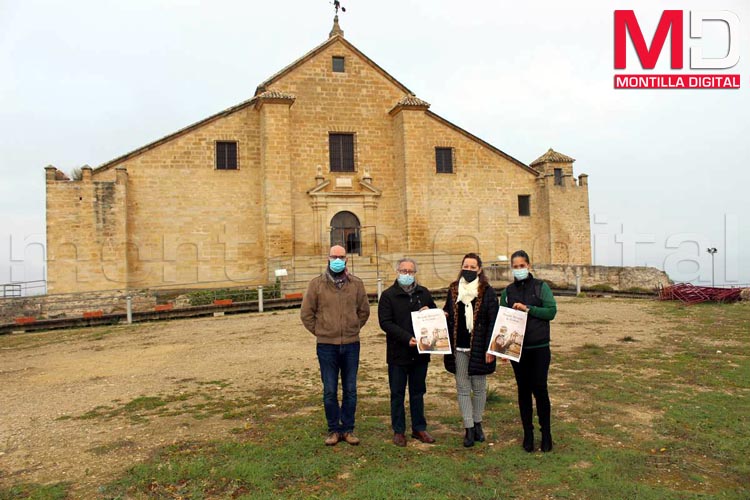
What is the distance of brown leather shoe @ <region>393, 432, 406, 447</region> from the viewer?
5.12 m

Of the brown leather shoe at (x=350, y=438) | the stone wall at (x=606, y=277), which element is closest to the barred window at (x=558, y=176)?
the stone wall at (x=606, y=277)

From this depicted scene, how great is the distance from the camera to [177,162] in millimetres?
21500

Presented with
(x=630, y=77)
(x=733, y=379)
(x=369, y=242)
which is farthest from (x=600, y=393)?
(x=369, y=242)

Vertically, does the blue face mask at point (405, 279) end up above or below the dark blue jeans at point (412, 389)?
above

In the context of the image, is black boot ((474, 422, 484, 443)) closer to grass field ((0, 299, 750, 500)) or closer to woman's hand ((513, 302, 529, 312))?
grass field ((0, 299, 750, 500))

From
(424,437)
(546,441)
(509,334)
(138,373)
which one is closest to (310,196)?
(138,373)

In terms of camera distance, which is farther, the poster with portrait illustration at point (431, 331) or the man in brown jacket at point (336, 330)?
the man in brown jacket at point (336, 330)

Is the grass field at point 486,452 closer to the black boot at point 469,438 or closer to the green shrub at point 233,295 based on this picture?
the black boot at point 469,438

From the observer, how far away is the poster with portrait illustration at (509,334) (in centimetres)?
491

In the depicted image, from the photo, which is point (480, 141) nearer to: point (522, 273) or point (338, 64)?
point (338, 64)

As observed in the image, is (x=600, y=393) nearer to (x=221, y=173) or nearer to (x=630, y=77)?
(x=630, y=77)

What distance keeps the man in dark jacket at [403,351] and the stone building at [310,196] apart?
14620mm

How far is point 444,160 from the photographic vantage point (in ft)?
81.1

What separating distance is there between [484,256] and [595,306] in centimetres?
923
